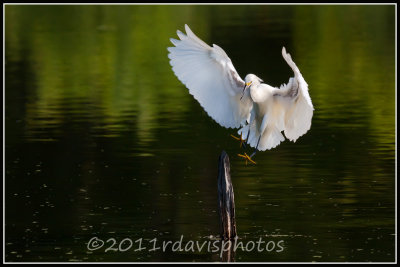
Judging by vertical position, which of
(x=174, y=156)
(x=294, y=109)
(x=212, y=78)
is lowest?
(x=174, y=156)

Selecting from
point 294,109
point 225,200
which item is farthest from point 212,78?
point 225,200

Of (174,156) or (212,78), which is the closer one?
(212,78)

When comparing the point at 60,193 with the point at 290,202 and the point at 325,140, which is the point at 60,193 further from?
the point at 325,140

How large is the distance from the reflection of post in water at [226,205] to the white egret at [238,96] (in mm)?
870

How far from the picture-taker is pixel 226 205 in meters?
12.3

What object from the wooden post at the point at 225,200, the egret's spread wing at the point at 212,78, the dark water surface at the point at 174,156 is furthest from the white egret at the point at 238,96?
the dark water surface at the point at 174,156

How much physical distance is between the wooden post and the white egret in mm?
867

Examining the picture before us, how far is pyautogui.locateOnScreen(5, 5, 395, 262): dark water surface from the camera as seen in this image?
12906 mm

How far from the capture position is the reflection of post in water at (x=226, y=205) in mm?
12102

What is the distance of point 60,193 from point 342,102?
902 cm

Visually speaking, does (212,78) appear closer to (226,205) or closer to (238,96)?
(238,96)

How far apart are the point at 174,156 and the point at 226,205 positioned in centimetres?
524

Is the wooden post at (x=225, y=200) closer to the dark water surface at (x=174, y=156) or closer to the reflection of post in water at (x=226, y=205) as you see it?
the reflection of post in water at (x=226, y=205)

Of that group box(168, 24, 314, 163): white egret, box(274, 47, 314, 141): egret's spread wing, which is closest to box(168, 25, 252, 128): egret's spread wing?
box(168, 24, 314, 163): white egret
